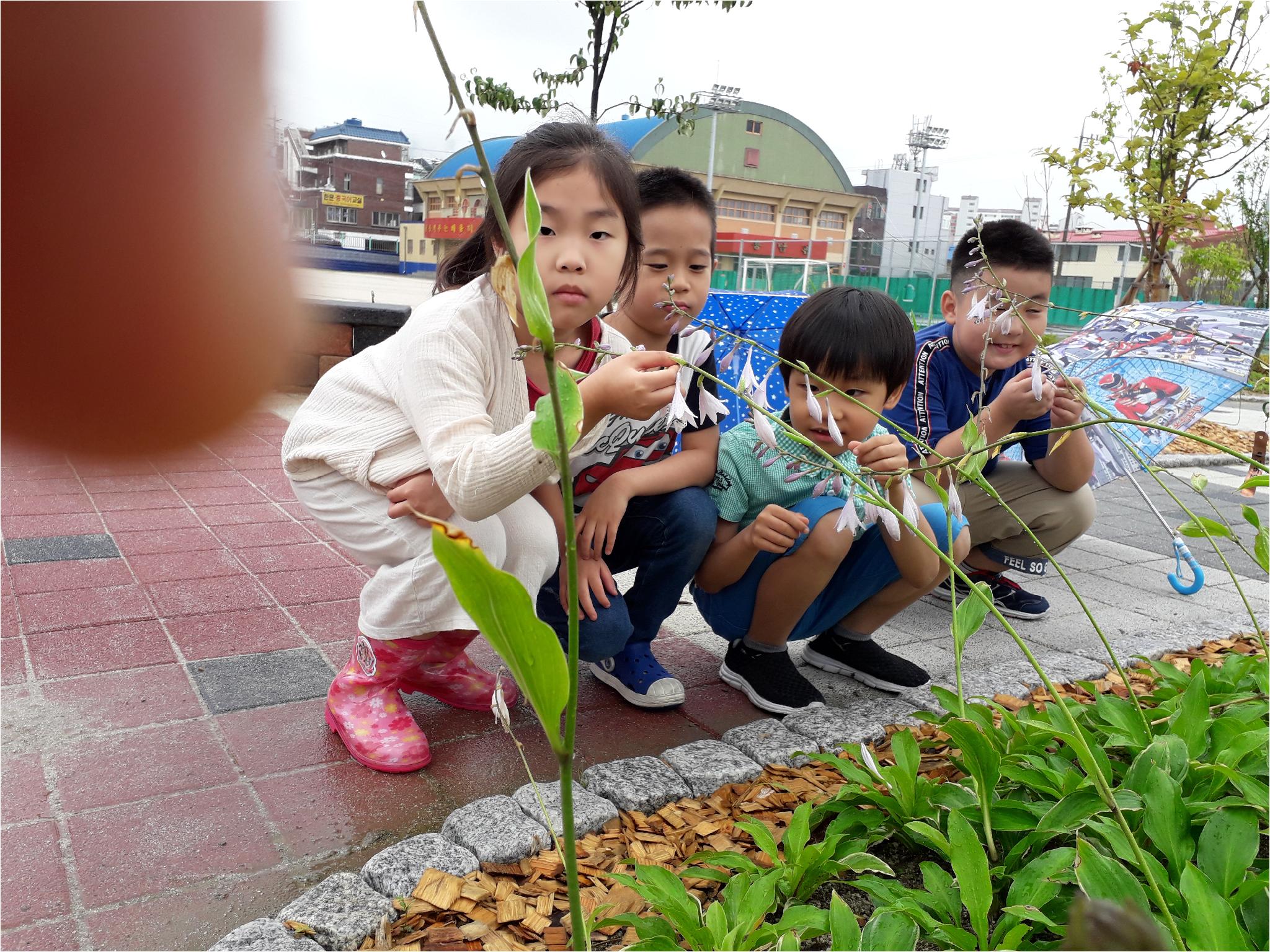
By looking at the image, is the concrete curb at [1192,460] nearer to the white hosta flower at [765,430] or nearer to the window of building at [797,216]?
the white hosta flower at [765,430]

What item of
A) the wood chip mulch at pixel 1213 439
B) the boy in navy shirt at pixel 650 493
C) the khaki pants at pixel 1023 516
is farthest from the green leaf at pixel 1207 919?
the wood chip mulch at pixel 1213 439

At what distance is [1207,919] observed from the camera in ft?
3.72

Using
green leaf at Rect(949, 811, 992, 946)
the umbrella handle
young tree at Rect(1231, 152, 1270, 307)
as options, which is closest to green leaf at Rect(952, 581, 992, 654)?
green leaf at Rect(949, 811, 992, 946)

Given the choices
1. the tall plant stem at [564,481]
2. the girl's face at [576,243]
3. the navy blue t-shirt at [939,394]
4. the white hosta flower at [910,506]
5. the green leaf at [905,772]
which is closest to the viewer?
the tall plant stem at [564,481]

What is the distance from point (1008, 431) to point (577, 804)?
75.5 inches

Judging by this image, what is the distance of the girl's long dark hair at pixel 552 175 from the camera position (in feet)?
6.57

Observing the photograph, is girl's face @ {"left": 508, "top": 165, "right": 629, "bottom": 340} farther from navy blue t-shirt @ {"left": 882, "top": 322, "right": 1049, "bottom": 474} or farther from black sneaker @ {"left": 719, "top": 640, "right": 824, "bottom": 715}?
navy blue t-shirt @ {"left": 882, "top": 322, "right": 1049, "bottom": 474}

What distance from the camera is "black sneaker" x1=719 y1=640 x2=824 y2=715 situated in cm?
244

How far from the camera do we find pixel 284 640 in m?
2.72

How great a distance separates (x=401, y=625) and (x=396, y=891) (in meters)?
0.67

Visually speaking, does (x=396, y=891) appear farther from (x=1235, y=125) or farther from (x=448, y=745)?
(x=1235, y=125)

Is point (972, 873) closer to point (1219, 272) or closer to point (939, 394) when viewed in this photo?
point (939, 394)

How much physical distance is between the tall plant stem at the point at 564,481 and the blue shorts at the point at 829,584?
1788 millimetres

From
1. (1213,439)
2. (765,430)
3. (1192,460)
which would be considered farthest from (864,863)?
(1213,439)
